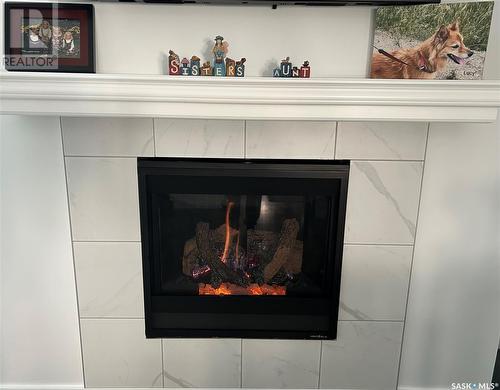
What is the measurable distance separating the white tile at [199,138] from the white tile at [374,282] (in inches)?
21.9

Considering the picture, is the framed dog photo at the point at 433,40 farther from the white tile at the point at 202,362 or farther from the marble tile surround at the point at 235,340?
the white tile at the point at 202,362

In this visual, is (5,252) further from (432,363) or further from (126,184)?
(432,363)

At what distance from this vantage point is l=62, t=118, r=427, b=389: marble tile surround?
4.87ft

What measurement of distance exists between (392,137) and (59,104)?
1.06 m

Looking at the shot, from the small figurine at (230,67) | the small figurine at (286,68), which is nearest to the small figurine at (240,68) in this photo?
the small figurine at (230,67)

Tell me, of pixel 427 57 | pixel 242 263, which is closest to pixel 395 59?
pixel 427 57

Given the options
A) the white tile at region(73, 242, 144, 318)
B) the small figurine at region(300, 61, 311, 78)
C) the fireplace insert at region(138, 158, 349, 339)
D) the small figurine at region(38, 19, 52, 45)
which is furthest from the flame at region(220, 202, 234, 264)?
the small figurine at region(38, 19, 52, 45)

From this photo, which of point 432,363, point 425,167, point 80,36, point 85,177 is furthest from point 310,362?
point 80,36

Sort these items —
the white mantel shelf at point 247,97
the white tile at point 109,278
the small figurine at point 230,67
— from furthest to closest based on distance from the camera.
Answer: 1. the white tile at point 109,278
2. the small figurine at point 230,67
3. the white mantel shelf at point 247,97

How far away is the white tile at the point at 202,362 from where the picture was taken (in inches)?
65.9

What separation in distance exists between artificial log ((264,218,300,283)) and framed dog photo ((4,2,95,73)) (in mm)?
865
